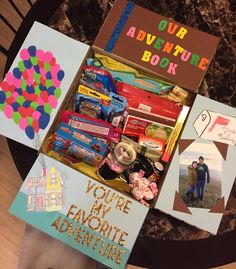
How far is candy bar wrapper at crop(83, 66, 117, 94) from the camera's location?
1.04 m

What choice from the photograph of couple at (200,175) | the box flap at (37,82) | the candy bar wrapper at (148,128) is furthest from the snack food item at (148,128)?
the box flap at (37,82)

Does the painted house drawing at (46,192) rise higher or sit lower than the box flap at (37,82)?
lower

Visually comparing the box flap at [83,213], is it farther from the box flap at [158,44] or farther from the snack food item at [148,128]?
the box flap at [158,44]

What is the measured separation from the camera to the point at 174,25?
1050mm

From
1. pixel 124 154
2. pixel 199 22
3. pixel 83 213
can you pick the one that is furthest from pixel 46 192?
pixel 199 22

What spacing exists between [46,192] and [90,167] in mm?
144

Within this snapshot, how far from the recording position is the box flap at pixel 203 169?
0.92 metres

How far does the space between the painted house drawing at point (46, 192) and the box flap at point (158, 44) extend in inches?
15.7

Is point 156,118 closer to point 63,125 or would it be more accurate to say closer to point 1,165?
point 63,125

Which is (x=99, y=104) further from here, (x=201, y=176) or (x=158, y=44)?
(x=201, y=176)

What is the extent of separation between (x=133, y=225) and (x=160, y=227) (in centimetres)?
9

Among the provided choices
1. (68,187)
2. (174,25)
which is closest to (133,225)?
(68,187)

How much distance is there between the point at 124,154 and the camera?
0.96 metres

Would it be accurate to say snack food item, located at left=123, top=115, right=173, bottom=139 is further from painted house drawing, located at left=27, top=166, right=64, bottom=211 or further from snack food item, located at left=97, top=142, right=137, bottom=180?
painted house drawing, located at left=27, top=166, right=64, bottom=211
